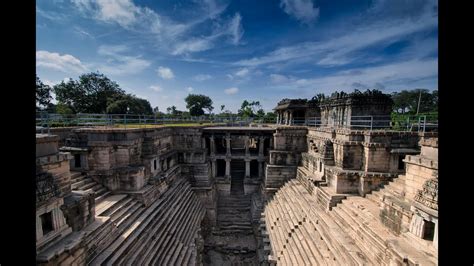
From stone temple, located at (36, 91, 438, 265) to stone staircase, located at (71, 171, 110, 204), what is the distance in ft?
0.25

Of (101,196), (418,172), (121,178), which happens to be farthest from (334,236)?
(101,196)

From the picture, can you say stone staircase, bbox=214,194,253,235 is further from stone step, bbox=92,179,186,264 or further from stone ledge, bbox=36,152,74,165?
stone ledge, bbox=36,152,74,165

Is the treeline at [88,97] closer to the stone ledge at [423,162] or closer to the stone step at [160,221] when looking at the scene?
the stone step at [160,221]

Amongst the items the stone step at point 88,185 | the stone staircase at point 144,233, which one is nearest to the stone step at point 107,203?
the stone staircase at point 144,233

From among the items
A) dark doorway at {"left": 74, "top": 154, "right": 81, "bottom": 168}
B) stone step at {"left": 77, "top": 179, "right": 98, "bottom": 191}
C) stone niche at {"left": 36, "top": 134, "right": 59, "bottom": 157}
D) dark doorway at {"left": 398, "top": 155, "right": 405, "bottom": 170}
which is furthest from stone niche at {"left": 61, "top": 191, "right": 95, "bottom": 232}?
dark doorway at {"left": 398, "top": 155, "right": 405, "bottom": 170}

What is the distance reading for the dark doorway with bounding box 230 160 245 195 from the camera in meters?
22.2

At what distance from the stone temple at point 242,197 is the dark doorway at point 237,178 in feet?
0.98

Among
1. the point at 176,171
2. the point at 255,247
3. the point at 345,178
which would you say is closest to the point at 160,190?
the point at 176,171

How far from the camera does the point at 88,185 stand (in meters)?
11.6

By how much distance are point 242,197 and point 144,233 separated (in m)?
11.8

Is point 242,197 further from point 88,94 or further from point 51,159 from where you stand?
point 88,94
